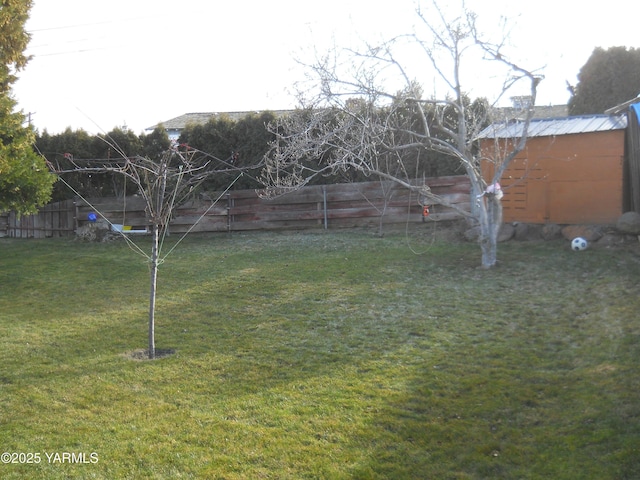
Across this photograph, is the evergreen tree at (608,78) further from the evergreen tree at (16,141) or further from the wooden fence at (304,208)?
the evergreen tree at (16,141)

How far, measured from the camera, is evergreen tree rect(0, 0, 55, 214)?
10.7m

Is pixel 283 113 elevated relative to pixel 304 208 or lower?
elevated

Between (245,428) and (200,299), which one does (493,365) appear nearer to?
(245,428)

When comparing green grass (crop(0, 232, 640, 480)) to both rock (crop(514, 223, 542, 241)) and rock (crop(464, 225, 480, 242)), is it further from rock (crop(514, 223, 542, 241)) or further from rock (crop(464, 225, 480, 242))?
rock (crop(464, 225, 480, 242))

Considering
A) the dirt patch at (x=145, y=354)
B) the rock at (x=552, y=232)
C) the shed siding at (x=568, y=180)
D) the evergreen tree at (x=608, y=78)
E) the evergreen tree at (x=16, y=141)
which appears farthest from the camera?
the evergreen tree at (x=608, y=78)

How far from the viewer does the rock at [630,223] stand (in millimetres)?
11226

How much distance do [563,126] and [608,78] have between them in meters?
8.63

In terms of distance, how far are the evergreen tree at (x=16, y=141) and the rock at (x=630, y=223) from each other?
10498mm

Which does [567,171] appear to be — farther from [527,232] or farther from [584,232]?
[584,232]

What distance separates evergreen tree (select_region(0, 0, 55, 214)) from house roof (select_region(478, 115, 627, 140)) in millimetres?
8618

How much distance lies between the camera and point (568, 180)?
42.1ft

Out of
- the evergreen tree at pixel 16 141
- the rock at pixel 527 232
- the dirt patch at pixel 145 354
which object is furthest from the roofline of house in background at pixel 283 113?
the dirt patch at pixel 145 354

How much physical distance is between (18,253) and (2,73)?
595 centimetres

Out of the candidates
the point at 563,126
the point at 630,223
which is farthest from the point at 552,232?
the point at 563,126
